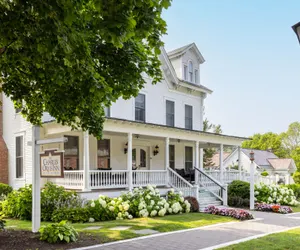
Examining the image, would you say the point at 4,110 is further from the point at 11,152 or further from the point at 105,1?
the point at 105,1

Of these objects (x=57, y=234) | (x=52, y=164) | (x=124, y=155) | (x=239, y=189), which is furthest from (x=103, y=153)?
(x=57, y=234)

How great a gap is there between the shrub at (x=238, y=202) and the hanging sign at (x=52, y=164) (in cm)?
1189

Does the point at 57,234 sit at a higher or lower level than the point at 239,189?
higher

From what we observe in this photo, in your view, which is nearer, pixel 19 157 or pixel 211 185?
pixel 19 157

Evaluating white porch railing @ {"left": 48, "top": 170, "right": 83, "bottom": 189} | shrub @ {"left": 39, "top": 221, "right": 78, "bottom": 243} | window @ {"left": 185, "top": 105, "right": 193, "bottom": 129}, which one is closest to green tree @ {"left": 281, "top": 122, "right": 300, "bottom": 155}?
window @ {"left": 185, "top": 105, "right": 193, "bottom": 129}

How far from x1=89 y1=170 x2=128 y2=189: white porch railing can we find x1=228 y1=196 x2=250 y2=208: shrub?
5839 mm

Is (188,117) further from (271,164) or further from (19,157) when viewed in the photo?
(271,164)

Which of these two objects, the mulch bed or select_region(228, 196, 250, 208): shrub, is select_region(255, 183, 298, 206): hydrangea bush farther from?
the mulch bed

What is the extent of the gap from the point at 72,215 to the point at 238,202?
9.44 metres

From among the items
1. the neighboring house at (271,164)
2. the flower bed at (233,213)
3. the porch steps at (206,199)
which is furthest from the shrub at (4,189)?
the neighboring house at (271,164)

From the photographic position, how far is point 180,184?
17578mm

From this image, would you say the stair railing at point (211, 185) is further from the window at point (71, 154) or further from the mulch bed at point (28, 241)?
the mulch bed at point (28, 241)

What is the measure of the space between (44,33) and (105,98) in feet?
8.17

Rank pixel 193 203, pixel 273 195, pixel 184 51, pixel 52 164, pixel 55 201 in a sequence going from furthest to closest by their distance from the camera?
pixel 184 51, pixel 273 195, pixel 193 203, pixel 55 201, pixel 52 164
